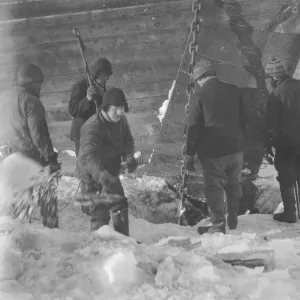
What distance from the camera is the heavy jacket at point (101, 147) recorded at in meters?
2.75

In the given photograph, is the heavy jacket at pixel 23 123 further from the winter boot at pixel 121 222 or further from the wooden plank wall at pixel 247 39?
the wooden plank wall at pixel 247 39

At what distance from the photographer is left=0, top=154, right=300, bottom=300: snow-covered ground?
1496mm

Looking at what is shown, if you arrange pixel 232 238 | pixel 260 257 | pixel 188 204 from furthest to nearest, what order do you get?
1. pixel 188 204
2. pixel 232 238
3. pixel 260 257

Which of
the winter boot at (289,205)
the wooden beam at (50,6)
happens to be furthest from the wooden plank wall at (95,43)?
→ the winter boot at (289,205)

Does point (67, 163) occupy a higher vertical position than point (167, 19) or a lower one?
lower

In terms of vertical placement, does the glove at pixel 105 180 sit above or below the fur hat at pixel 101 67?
below

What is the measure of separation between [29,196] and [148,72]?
6.01 ft

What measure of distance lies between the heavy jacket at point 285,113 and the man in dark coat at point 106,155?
1.41 metres

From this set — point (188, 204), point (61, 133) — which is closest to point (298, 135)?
point (188, 204)

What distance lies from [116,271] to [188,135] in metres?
1.72

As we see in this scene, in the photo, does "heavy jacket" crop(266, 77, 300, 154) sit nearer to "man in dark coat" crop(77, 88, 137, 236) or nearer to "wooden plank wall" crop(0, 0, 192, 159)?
"wooden plank wall" crop(0, 0, 192, 159)

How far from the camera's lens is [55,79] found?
161 inches

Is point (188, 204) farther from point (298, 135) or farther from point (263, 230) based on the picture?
point (298, 135)

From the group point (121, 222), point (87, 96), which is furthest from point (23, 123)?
point (121, 222)
